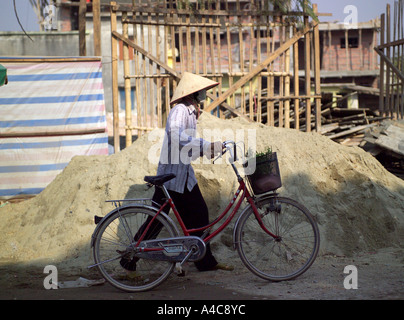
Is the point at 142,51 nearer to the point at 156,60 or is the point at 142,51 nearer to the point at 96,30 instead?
the point at 156,60

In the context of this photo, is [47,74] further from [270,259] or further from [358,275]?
[358,275]

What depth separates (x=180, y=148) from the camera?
4.53 metres

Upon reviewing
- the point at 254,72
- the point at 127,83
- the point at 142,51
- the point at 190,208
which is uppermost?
the point at 142,51

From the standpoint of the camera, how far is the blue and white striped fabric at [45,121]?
8.25 metres

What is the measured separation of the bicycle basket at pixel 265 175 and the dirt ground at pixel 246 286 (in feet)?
2.80

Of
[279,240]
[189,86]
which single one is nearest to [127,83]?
[189,86]

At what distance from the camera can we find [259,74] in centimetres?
893

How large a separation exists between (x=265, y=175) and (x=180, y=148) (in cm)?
80

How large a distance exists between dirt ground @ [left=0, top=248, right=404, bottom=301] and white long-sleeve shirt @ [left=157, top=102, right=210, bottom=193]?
0.91 meters

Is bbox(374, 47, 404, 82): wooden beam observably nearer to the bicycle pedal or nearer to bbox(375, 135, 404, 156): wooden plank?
bbox(375, 135, 404, 156): wooden plank

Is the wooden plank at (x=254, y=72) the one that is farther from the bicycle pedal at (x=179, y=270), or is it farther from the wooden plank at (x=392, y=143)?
the bicycle pedal at (x=179, y=270)

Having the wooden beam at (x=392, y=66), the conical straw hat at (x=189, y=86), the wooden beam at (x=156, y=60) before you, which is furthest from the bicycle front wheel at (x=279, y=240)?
the wooden beam at (x=392, y=66)
